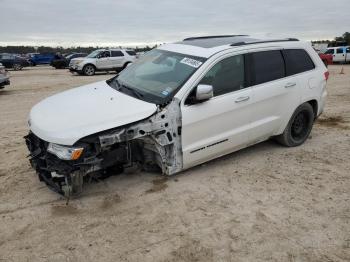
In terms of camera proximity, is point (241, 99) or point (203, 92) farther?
point (241, 99)

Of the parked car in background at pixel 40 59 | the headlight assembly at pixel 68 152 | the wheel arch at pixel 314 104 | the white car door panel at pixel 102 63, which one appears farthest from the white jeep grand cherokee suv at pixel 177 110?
the parked car in background at pixel 40 59

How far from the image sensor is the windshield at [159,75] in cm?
458

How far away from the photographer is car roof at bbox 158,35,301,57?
4.96 meters

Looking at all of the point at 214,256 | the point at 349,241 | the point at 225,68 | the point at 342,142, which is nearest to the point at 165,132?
the point at 225,68

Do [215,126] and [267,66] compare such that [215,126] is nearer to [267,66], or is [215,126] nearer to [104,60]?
[267,66]

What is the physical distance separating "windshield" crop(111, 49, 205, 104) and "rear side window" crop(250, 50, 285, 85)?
3.04ft

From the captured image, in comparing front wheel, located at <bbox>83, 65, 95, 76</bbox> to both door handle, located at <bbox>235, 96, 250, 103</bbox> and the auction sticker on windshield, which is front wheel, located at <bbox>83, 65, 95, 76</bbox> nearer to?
the auction sticker on windshield

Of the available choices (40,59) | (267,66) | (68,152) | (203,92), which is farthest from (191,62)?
(40,59)

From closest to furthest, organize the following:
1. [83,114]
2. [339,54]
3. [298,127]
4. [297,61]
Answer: [83,114]
[297,61]
[298,127]
[339,54]

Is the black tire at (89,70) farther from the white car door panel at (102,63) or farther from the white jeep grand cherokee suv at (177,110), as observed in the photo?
the white jeep grand cherokee suv at (177,110)

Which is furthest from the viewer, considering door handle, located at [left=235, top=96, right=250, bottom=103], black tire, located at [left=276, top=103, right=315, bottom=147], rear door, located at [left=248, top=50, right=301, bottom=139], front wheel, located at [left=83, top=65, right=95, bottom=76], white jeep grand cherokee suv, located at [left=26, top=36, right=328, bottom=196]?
front wheel, located at [left=83, top=65, right=95, bottom=76]

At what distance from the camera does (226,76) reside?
493cm

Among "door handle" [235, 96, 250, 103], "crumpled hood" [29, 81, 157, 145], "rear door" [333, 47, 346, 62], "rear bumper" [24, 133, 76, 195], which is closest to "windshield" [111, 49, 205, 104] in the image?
"crumpled hood" [29, 81, 157, 145]

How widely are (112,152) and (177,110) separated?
3.04 feet
